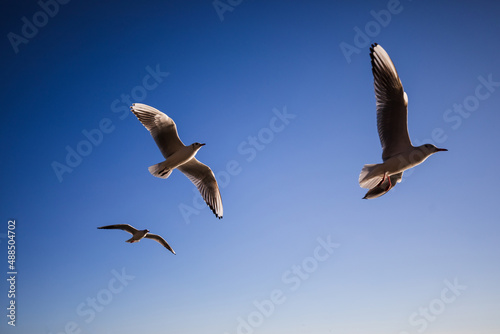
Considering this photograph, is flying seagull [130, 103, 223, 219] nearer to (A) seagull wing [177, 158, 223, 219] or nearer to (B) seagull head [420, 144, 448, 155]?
(A) seagull wing [177, 158, 223, 219]

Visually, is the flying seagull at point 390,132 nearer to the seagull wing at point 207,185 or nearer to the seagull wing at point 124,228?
the seagull wing at point 207,185

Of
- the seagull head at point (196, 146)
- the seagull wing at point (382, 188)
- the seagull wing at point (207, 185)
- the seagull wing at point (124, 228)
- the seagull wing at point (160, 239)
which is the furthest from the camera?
the seagull wing at point (160, 239)

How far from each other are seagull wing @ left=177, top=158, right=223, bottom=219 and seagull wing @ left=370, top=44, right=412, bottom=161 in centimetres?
269

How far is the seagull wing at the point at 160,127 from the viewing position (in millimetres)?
5176

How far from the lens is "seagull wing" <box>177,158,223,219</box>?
235 inches

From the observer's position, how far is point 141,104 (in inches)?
203

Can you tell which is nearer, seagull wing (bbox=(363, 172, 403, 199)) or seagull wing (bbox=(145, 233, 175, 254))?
seagull wing (bbox=(363, 172, 403, 199))

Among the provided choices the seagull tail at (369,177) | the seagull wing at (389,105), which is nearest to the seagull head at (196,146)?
the seagull tail at (369,177)

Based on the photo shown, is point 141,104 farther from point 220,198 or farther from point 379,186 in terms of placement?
point 379,186

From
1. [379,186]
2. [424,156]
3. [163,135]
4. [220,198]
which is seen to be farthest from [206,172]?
[424,156]

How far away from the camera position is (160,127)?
17.2 ft

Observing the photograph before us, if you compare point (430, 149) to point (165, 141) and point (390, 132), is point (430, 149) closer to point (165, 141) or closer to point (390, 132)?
point (390, 132)

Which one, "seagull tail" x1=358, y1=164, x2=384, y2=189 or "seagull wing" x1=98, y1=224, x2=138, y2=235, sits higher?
"seagull wing" x1=98, y1=224, x2=138, y2=235

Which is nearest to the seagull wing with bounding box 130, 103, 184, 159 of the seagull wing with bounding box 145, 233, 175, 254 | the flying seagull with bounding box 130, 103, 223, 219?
the flying seagull with bounding box 130, 103, 223, 219
